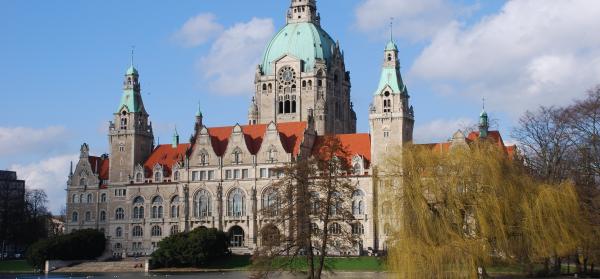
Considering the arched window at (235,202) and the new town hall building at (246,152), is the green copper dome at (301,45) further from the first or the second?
the arched window at (235,202)

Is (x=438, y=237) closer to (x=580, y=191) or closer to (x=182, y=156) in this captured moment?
(x=580, y=191)

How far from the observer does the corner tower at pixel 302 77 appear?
132m

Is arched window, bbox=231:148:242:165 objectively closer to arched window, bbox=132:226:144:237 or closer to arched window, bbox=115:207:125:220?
arched window, bbox=132:226:144:237

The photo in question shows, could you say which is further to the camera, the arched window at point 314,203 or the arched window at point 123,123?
the arched window at point 123,123

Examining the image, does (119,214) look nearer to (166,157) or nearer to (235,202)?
(166,157)

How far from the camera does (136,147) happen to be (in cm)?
12938

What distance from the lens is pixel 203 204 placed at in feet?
398

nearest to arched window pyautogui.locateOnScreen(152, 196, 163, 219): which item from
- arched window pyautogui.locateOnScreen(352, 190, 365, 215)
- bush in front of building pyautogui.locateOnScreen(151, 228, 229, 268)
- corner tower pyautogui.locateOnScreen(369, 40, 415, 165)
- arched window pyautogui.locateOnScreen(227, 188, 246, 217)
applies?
arched window pyautogui.locateOnScreen(227, 188, 246, 217)

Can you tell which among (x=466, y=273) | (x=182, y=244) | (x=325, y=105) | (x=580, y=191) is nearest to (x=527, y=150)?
(x=580, y=191)

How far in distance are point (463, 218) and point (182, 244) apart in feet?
151

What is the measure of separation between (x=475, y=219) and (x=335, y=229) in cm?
1323

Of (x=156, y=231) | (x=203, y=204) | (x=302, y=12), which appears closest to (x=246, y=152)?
(x=203, y=204)

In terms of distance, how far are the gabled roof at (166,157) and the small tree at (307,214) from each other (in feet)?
189

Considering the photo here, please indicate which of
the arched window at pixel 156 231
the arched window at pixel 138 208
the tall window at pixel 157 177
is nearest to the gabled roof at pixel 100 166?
the arched window at pixel 138 208
